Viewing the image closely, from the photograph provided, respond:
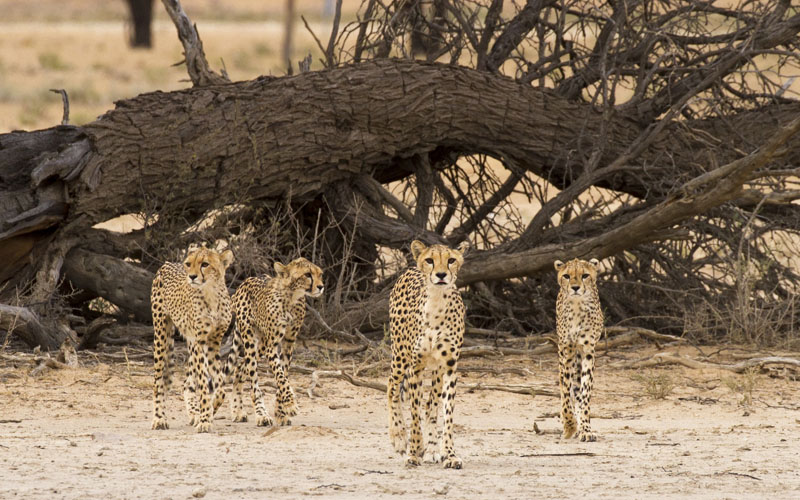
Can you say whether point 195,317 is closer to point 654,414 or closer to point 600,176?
point 654,414

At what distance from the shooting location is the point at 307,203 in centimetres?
1088

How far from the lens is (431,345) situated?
20.3 feet

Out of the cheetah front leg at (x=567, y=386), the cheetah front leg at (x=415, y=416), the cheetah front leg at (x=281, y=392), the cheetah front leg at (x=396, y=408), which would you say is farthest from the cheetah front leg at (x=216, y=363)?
the cheetah front leg at (x=567, y=386)

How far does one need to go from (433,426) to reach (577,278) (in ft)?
4.29

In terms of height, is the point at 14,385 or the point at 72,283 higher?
the point at 72,283

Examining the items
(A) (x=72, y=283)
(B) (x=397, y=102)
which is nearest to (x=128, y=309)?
(A) (x=72, y=283)

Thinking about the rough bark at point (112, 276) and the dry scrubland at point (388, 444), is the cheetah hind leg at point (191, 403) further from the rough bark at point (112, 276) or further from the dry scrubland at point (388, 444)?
the rough bark at point (112, 276)

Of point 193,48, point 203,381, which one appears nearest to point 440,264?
point 203,381

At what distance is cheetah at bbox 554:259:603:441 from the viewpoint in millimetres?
6996

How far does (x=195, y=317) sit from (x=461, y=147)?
448 cm

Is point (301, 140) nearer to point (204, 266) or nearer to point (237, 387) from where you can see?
point (237, 387)

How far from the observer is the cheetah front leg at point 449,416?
240 inches

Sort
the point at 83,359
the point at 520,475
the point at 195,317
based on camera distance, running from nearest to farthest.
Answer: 1. the point at 520,475
2. the point at 195,317
3. the point at 83,359

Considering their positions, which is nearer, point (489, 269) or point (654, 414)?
point (654, 414)
